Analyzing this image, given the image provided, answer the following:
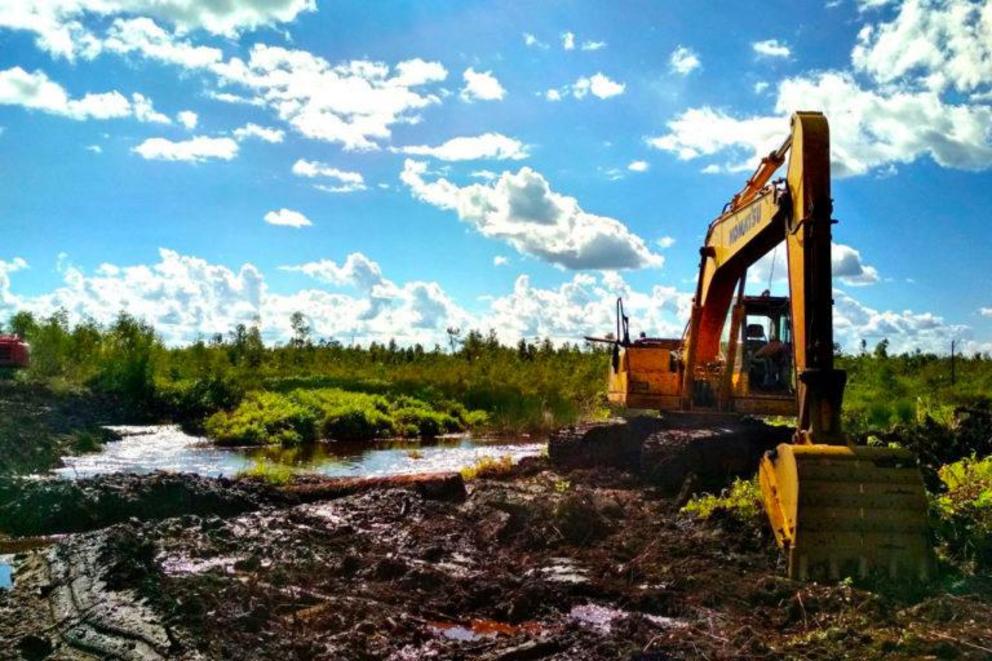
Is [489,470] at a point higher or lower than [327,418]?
lower

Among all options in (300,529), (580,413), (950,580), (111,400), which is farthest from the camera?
(580,413)

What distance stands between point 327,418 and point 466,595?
62.7 feet

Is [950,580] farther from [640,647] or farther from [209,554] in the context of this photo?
[209,554]

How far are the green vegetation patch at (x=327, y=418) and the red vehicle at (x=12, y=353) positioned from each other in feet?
19.1

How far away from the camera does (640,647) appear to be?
632 centimetres

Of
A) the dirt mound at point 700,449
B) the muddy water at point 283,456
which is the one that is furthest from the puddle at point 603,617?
the muddy water at point 283,456

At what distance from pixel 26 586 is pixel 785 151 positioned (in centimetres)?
937

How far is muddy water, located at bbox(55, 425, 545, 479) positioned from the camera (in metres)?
18.7

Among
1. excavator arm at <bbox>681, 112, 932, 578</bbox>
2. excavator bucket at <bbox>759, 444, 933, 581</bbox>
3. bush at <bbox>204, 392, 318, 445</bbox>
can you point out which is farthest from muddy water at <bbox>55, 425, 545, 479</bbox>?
excavator bucket at <bbox>759, 444, 933, 581</bbox>

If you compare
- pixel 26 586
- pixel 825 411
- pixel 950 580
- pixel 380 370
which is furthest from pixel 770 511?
pixel 380 370

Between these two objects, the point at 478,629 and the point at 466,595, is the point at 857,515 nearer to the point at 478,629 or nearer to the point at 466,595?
the point at 478,629

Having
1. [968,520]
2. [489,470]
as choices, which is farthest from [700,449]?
[968,520]

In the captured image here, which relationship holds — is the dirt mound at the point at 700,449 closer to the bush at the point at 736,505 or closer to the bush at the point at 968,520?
the bush at the point at 736,505

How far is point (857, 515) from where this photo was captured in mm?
7398
